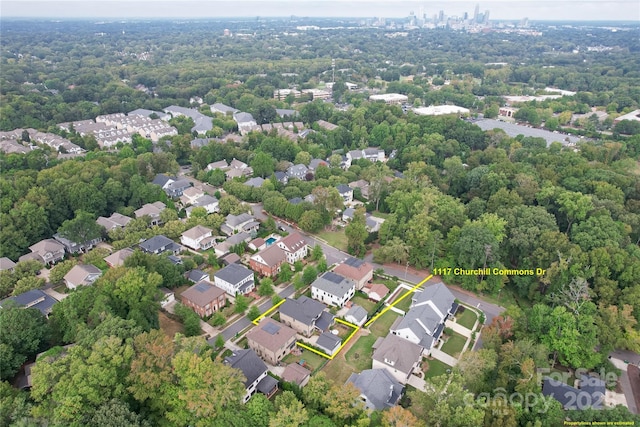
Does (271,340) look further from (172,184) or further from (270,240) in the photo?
(172,184)

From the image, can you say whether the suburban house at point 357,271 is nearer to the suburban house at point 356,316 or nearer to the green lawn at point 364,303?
the green lawn at point 364,303

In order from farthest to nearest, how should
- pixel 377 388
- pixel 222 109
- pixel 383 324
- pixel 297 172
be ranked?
pixel 222 109
pixel 297 172
pixel 383 324
pixel 377 388

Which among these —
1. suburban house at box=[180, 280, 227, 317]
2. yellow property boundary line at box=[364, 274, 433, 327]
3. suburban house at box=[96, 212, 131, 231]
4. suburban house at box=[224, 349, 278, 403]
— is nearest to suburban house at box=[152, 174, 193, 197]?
suburban house at box=[96, 212, 131, 231]

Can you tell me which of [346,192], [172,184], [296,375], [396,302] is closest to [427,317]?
[396,302]

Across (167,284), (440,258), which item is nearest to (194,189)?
(167,284)

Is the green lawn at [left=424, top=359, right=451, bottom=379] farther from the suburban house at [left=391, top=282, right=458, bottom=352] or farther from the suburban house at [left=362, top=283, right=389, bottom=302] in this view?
the suburban house at [left=362, top=283, right=389, bottom=302]

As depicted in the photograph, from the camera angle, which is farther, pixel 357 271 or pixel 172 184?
pixel 172 184
